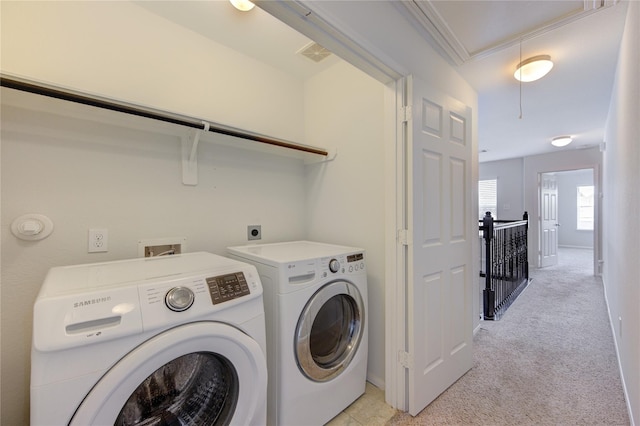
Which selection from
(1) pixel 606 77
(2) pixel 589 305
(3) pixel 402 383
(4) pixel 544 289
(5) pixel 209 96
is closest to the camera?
(3) pixel 402 383

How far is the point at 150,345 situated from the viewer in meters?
0.85

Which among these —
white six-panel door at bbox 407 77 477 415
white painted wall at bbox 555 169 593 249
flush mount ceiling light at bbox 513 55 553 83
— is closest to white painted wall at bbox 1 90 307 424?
white six-panel door at bbox 407 77 477 415

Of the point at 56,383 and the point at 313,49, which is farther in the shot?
the point at 313,49

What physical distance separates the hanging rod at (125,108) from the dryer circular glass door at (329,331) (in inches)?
Result: 40.7

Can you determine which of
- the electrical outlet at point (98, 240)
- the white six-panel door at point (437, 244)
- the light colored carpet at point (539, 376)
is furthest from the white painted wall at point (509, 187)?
the electrical outlet at point (98, 240)

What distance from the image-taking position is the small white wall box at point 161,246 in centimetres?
A: 156

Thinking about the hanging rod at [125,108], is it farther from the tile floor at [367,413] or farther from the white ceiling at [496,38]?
the tile floor at [367,413]

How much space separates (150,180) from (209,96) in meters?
0.72

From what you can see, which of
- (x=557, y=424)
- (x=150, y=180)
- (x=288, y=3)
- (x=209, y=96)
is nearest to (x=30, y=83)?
(x=150, y=180)

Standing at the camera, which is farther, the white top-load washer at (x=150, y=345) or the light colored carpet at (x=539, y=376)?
the light colored carpet at (x=539, y=376)

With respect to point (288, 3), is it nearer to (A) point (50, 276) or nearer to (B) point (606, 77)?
(A) point (50, 276)

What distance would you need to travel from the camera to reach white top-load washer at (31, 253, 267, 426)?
29.3 inches

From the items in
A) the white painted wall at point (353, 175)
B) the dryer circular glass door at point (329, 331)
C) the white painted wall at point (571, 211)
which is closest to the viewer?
the dryer circular glass door at point (329, 331)

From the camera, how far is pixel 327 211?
217 cm
